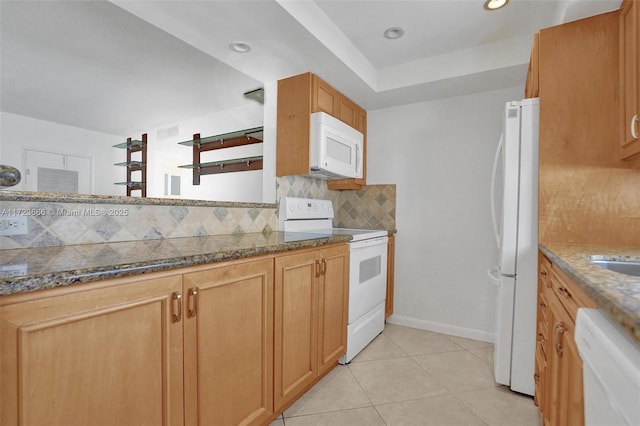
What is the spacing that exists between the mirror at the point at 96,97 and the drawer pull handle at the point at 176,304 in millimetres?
650

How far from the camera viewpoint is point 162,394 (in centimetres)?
99

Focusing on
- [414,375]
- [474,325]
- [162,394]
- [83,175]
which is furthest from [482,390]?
[83,175]

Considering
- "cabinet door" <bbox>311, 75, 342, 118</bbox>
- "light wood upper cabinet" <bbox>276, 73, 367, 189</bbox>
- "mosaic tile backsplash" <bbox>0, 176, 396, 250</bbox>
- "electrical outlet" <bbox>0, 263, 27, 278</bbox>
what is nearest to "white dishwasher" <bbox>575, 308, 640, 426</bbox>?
"electrical outlet" <bbox>0, 263, 27, 278</bbox>

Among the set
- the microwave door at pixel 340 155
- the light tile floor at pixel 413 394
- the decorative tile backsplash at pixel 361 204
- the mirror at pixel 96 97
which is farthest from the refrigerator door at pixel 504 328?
the mirror at pixel 96 97

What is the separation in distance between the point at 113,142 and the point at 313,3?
140cm

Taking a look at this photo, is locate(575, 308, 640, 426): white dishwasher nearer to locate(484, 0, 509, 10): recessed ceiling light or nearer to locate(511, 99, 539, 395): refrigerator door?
locate(511, 99, 539, 395): refrigerator door

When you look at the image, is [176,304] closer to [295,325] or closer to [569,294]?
[295,325]

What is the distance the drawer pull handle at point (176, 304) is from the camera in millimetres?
1010

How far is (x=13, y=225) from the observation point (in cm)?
109

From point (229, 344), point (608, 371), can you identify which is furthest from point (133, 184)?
point (608, 371)

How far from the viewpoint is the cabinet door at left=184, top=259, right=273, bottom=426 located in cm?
109

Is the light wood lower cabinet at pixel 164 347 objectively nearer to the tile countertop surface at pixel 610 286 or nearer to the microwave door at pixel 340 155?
the microwave door at pixel 340 155

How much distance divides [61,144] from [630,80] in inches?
97.5

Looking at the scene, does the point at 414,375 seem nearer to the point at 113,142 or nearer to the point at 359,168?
the point at 359,168
